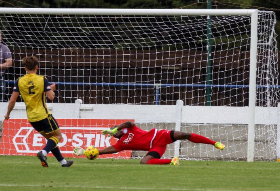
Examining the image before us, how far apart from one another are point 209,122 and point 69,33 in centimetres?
615

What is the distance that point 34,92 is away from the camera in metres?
11.4

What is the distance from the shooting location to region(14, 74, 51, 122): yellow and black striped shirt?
37.3 ft

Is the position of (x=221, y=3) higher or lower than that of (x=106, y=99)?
higher

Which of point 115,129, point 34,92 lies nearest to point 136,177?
point 34,92

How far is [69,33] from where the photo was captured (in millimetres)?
20359

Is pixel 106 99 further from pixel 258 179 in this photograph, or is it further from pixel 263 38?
pixel 258 179

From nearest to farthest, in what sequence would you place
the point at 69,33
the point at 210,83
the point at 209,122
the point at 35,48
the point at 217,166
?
the point at 217,166 < the point at 209,122 < the point at 210,83 < the point at 35,48 < the point at 69,33

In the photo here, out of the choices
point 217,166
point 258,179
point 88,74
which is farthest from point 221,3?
point 258,179

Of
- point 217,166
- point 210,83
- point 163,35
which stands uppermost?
point 163,35

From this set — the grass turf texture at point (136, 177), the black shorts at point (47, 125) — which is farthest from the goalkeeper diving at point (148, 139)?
the black shorts at point (47, 125)

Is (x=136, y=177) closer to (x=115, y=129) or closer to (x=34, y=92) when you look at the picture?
(x=34, y=92)

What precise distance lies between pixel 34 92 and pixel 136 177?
2.39m

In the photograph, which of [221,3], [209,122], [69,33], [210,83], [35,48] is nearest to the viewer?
[209,122]

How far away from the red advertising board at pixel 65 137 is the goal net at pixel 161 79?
2cm
